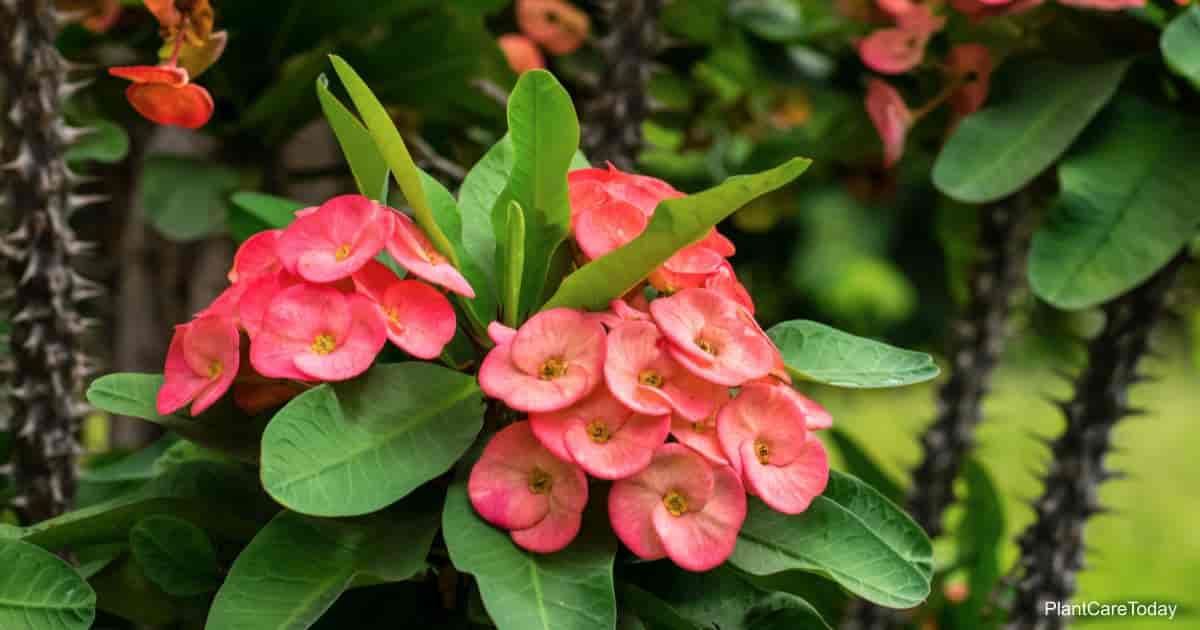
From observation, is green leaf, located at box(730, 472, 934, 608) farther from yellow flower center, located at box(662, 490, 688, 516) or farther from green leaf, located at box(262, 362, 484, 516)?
green leaf, located at box(262, 362, 484, 516)

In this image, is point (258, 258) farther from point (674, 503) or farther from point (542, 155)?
point (674, 503)

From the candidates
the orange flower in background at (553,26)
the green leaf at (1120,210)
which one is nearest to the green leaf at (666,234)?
the green leaf at (1120,210)

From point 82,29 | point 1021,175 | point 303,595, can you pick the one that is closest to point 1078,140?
point 1021,175

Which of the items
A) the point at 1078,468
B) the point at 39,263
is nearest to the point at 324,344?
the point at 39,263

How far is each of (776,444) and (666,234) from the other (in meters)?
0.13

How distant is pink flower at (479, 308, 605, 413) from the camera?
2.02 ft

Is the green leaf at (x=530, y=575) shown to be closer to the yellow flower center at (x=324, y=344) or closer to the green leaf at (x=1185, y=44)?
the yellow flower center at (x=324, y=344)

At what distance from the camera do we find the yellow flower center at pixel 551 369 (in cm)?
63

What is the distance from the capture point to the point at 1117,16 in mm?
1076

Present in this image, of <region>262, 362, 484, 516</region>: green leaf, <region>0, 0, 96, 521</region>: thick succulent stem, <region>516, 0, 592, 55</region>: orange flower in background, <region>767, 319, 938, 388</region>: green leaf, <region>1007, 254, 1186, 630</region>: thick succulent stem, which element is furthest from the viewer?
<region>516, 0, 592, 55</region>: orange flower in background

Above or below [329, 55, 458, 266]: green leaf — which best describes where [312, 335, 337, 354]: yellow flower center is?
below

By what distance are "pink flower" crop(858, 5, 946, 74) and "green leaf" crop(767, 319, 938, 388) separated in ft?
1.44

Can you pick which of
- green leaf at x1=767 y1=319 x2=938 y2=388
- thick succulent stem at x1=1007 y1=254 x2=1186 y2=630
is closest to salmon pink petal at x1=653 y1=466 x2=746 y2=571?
green leaf at x1=767 y1=319 x2=938 y2=388

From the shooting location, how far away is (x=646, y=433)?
625 millimetres
